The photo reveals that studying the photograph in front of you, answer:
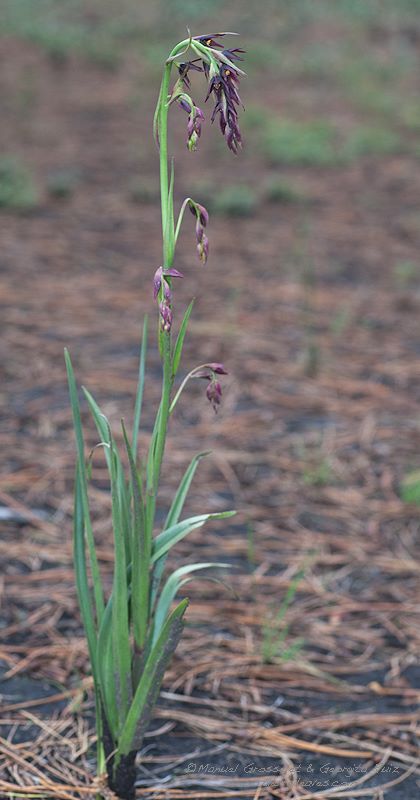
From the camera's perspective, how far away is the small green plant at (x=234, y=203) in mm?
5414

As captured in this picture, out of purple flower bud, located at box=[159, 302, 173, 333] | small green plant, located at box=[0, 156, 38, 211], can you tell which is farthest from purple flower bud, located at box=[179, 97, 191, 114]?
small green plant, located at box=[0, 156, 38, 211]

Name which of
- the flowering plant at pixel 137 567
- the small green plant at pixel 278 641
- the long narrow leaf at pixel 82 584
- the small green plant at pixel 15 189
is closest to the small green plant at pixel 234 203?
the small green plant at pixel 15 189

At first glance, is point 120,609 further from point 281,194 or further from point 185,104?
point 281,194

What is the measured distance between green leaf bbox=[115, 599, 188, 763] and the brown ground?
179mm

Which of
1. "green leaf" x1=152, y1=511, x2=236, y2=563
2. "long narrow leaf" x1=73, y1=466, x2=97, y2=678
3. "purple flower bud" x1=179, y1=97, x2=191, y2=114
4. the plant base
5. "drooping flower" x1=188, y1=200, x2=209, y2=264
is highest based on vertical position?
"purple flower bud" x1=179, y1=97, x2=191, y2=114

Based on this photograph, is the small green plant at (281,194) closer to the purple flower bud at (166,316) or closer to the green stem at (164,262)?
the green stem at (164,262)

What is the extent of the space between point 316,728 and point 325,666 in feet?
0.75

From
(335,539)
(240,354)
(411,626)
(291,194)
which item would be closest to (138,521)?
(411,626)

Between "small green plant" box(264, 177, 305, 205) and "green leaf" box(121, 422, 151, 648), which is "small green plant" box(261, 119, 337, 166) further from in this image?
"green leaf" box(121, 422, 151, 648)

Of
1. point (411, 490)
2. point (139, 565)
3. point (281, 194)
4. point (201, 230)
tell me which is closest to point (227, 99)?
point (201, 230)

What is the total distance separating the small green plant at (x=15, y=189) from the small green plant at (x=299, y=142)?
2.27 meters

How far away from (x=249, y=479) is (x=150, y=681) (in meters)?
1.39

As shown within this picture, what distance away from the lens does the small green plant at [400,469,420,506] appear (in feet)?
8.25

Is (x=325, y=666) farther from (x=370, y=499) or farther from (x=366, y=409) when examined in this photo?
(x=366, y=409)
